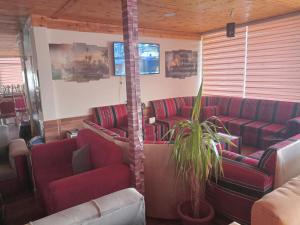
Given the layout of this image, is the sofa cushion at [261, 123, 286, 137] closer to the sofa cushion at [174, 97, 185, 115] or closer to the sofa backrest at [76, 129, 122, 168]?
the sofa cushion at [174, 97, 185, 115]

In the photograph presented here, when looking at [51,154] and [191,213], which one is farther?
[51,154]

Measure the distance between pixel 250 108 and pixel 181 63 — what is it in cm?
188

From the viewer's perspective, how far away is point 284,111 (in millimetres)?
4043

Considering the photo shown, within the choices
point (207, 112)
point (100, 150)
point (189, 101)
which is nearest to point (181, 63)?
point (189, 101)

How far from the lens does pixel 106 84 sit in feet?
14.0

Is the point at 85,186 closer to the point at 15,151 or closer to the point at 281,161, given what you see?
the point at 15,151

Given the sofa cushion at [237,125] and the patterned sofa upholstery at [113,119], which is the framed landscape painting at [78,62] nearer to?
the patterned sofa upholstery at [113,119]

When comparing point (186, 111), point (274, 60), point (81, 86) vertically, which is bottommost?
point (186, 111)

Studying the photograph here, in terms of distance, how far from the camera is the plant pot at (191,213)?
1893mm

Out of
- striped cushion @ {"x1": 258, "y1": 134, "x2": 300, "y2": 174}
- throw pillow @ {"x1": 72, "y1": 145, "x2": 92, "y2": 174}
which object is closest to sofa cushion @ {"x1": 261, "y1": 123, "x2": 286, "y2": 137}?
striped cushion @ {"x1": 258, "y1": 134, "x2": 300, "y2": 174}

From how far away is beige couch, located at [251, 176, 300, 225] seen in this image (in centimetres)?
112

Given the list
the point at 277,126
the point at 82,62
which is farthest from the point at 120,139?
the point at 277,126

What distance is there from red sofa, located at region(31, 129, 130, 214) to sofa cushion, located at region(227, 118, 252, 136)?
9.27 feet

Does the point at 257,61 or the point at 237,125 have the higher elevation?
the point at 257,61
